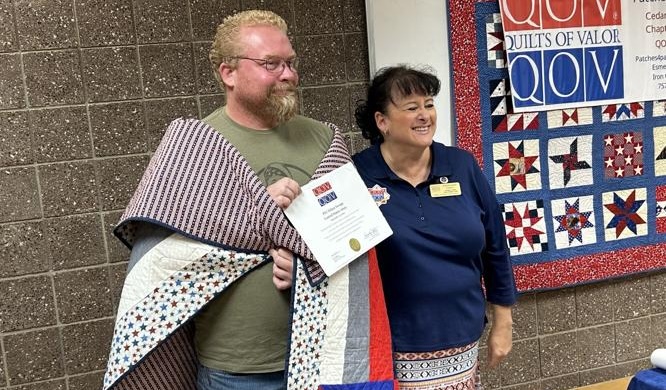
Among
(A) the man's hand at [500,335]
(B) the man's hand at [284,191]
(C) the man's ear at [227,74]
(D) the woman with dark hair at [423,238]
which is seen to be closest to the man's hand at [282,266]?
(B) the man's hand at [284,191]

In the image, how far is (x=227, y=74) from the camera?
1438 mm

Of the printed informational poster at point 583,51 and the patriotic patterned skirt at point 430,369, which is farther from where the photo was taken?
the printed informational poster at point 583,51

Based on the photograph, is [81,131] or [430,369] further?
[81,131]

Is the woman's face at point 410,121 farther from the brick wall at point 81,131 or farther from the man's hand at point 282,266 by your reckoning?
the brick wall at point 81,131

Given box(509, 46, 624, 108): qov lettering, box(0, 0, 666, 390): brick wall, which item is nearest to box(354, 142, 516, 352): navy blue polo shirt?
box(0, 0, 666, 390): brick wall

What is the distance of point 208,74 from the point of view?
208 cm

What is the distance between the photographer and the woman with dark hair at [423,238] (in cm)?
158

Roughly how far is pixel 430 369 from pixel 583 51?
144 cm

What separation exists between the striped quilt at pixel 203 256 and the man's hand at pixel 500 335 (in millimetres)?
585

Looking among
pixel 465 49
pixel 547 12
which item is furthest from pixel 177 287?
pixel 547 12

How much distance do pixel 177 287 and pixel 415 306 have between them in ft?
1.96

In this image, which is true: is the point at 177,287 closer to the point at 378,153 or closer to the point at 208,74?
the point at 378,153

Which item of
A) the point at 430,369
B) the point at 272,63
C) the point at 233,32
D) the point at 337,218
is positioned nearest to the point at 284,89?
the point at 272,63

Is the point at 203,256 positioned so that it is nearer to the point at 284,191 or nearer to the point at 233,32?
the point at 284,191
